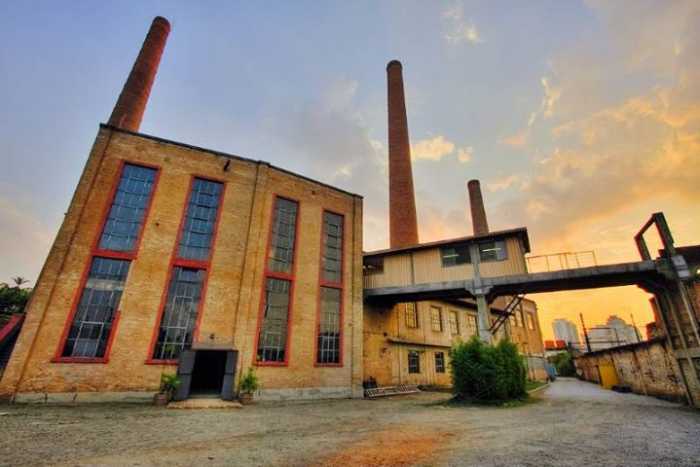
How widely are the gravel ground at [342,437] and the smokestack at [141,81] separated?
644 inches

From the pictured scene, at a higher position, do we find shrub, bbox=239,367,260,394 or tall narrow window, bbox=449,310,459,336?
tall narrow window, bbox=449,310,459,336

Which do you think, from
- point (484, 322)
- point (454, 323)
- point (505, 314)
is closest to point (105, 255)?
point (484, 322)

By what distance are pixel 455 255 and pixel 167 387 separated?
13.0m

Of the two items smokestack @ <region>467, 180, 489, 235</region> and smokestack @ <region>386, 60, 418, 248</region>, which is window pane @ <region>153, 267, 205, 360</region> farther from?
smokestack @ <region>467, 180, 489, 235</region>

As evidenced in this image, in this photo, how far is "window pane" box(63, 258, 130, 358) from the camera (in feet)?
35.3

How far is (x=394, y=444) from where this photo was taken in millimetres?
5535

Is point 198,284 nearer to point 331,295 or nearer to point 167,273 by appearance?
point 167,273

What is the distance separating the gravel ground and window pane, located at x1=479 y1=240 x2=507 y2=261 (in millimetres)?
6387

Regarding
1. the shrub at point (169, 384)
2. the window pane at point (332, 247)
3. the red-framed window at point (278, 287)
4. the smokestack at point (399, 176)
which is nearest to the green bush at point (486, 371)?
the window pane at point (332, 247)

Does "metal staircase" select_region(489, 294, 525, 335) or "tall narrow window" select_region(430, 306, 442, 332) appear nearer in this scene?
"metal staircase" select_region(489, 294, 525, 335)

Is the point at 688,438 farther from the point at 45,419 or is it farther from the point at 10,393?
the point at 10,393

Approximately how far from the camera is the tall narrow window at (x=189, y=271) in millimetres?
12023

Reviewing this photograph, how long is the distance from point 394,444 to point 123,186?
14191 mm

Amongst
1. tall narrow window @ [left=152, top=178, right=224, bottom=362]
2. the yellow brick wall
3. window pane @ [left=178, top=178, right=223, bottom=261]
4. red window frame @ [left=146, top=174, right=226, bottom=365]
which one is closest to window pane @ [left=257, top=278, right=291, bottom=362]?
the yellow brick wall
